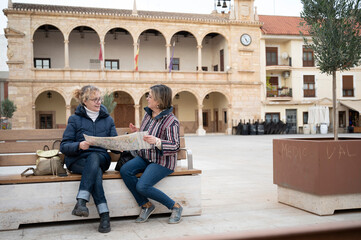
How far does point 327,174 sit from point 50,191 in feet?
9.30

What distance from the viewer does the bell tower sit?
2870 cm

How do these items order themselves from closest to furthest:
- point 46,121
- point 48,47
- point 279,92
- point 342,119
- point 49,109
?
point 46,121
point 49,109
point 48,47
point 279,92
point 342,119

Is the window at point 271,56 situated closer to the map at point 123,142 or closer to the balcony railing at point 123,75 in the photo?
the balcony railing at point 123,75

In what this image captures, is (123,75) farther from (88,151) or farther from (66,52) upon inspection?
(88,151)

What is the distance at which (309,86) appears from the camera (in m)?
30.4

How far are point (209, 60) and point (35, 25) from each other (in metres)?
14.2

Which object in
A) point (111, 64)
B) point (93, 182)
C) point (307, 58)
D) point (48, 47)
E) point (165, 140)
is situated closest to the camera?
point (93, 182)

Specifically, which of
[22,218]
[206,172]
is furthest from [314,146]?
[206,172]

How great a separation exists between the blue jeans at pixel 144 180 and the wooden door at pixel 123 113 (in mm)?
25644

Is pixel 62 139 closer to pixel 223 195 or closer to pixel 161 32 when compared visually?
pixel 223 195

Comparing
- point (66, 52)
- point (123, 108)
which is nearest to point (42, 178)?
point (66, 52)

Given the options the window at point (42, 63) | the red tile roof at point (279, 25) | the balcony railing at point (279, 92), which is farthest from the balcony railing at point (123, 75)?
the red tile roof at point (279, 25)

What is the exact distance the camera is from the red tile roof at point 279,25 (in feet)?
97.7

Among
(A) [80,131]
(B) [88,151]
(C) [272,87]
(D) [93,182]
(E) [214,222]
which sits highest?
(C) [272,87]
